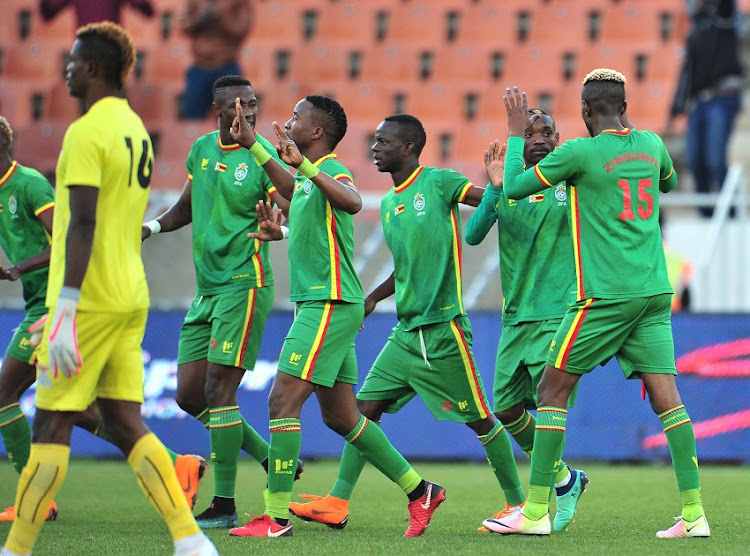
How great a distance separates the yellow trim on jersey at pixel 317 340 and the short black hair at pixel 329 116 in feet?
2.96

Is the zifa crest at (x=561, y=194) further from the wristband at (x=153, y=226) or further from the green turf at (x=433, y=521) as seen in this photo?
Answer: the wristband at (x=153, y=226)

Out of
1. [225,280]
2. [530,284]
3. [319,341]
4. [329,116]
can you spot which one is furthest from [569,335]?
[225,280]

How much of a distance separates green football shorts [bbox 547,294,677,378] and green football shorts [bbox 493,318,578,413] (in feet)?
2.02

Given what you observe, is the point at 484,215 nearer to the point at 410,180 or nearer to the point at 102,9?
the point at 410,180

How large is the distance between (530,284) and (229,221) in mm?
1759

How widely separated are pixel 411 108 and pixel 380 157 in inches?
501

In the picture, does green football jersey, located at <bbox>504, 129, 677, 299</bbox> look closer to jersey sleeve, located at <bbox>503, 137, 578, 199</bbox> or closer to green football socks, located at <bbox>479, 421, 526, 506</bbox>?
jersey sleeve, located at <bbox>503, 137, 578, 199</bbox>

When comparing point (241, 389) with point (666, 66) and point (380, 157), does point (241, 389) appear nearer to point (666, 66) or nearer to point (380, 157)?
point (380, 157)

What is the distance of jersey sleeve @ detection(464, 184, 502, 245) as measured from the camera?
646 cm

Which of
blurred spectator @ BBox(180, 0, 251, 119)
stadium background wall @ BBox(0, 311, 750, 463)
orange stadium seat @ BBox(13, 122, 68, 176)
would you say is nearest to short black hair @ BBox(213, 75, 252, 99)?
stadium background wall @ BBox(0, 311, 750, 463)

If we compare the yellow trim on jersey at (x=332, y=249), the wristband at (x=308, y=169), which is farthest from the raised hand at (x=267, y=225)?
the wristband at (x=308, y=169)

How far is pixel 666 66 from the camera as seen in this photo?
1905cm

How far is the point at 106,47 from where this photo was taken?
468cm

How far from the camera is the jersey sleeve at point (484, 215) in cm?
646
